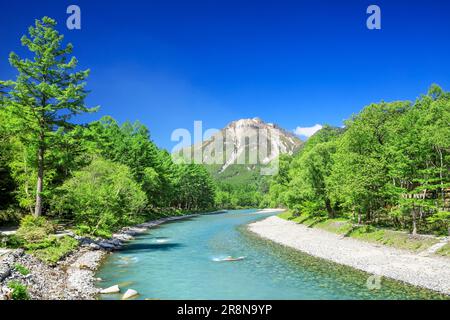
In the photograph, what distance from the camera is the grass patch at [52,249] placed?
26.8 m

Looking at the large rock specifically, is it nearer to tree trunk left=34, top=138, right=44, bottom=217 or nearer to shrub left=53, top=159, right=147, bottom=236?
tree trunk left=34, top=138, right=44, bottom=217

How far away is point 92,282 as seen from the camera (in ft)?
77.6

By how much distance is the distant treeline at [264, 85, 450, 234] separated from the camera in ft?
119

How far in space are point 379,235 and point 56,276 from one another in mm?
34262

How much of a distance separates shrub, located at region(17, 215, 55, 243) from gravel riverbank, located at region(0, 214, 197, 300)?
10.0 feet

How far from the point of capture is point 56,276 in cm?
2377

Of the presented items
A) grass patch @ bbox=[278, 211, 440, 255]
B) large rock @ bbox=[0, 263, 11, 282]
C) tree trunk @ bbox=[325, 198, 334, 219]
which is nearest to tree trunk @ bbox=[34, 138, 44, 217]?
large rock @ bbox=[0, 263, 11, 282]

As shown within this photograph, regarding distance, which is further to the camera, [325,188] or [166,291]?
[325,188]

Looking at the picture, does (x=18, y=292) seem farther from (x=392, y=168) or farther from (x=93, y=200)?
(x=392, y=168)

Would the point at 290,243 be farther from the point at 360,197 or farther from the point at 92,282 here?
the point at 92,282

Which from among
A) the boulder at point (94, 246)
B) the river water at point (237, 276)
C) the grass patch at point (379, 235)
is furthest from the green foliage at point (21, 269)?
the grass patch at point (379, 235)

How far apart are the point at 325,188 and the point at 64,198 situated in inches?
1553

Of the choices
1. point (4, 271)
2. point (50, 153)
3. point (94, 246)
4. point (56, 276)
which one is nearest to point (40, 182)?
point (50, 153)
